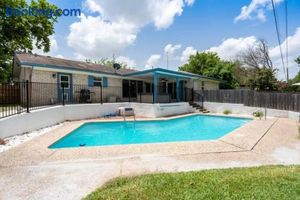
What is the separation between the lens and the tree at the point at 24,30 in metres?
17.6

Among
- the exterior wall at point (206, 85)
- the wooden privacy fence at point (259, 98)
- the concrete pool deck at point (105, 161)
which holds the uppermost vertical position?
the exterior wall at point (206, 85)

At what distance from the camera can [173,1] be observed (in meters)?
12.1

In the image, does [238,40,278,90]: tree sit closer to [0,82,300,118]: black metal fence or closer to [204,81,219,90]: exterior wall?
[204,81,219,90]: exterior wall

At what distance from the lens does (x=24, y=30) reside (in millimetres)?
18094

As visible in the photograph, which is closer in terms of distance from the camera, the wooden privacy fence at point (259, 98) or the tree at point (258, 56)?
the wooden privacy fence at point (259, 98)

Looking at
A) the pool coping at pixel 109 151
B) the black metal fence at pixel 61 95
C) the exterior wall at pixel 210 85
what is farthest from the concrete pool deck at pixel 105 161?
the exterior wall at pixel 210 85

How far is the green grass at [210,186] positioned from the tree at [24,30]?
19.8 m

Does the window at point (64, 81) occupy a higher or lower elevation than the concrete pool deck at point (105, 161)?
higher

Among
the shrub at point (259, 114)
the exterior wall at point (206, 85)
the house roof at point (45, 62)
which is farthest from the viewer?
the exterior wall at point (206, 85)

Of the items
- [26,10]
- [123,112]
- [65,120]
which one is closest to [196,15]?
[123,112]

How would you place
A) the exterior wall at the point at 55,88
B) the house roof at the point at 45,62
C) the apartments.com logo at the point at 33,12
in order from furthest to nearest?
the apartments.com logo at the point at 33,12 → the exterior wall at the point at 55,88 → the house roof at the point at 45,62

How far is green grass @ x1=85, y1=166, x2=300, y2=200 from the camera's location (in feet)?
10.6

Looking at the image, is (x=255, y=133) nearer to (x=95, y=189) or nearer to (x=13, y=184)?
(x=95, y=189)

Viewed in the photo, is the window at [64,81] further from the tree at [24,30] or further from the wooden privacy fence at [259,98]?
the wooden privacy fence at [259,98]
